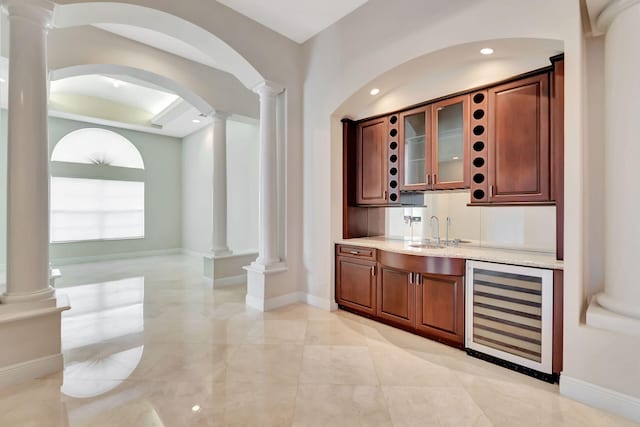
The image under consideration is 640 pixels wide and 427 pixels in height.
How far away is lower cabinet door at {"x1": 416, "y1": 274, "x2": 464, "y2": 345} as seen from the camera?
8.37 ft

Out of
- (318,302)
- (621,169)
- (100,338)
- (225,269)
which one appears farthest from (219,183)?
(621,169)

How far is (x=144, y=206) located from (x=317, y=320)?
6.91 m

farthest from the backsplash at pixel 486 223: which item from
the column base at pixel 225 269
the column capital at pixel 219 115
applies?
the column capital at pixel 219 115

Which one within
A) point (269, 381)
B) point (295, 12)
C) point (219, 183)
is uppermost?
point (295, 12)

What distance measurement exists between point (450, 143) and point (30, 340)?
12.6ft

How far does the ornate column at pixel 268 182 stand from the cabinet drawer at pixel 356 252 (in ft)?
2.80

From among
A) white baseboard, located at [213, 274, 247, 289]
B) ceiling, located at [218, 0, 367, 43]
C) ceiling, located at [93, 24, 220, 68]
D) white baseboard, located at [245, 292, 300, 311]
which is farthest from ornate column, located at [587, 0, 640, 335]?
white baseboard, located at [213, 274, 247, 289]

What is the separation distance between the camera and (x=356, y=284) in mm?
3445

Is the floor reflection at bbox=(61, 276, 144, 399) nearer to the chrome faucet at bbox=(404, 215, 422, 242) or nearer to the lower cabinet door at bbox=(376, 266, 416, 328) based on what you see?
the lower cabinet door at bbox=(376, 266, 416, 328)

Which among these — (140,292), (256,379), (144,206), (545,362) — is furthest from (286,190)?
(144,206)

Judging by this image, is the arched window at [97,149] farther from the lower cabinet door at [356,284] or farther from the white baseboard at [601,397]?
the white baseboard at [601,397]

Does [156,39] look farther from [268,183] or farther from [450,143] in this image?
[450,143]

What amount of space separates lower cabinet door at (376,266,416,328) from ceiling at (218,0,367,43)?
291cm

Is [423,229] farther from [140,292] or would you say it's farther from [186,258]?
[186,258]
